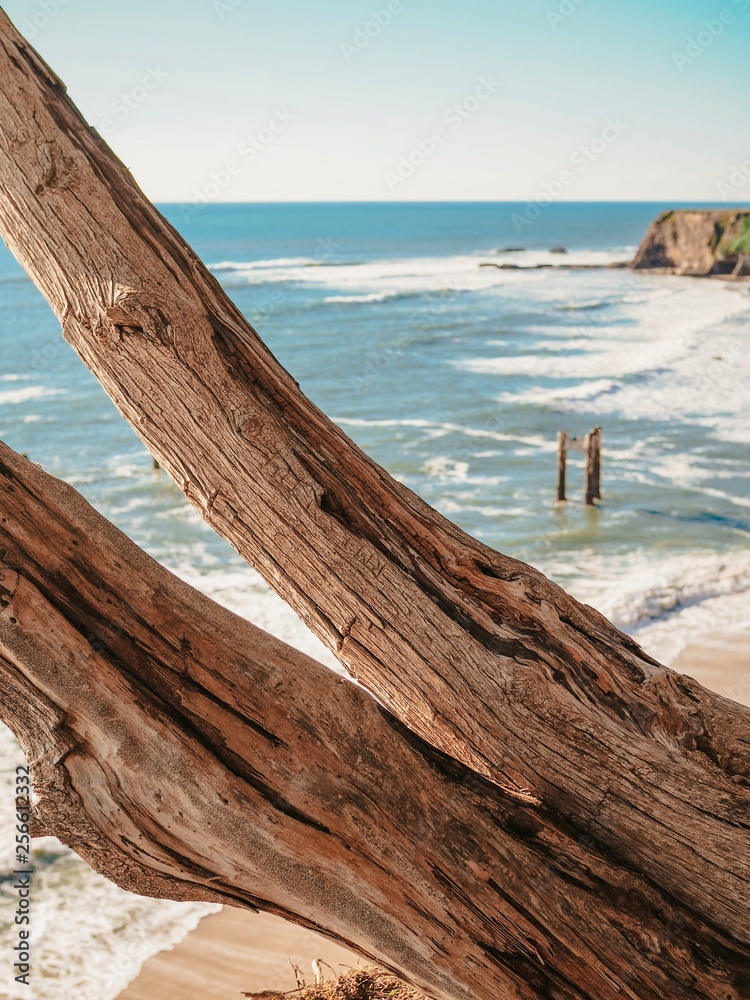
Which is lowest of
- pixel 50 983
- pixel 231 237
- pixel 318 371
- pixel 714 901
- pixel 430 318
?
pixel 50 983

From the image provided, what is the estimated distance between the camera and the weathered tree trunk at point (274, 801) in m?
2.05

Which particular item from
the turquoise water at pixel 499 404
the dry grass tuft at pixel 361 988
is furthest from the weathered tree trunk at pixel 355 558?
the turquoise water at pixel 499 404

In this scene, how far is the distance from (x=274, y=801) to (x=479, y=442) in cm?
1917

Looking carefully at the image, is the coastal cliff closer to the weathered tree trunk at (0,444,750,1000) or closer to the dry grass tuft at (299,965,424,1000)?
the dry grass tuft at (299,965,424,1000)

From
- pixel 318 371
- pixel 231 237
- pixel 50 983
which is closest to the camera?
pixel 50 983

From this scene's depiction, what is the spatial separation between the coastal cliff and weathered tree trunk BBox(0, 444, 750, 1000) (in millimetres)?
59504

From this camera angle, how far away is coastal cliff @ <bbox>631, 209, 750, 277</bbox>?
5634 centimetres

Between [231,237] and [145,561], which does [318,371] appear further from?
[231,237]

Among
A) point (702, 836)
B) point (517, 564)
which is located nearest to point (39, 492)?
point (517, 564)

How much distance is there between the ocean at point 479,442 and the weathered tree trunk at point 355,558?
4.26m

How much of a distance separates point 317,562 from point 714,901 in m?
1.35

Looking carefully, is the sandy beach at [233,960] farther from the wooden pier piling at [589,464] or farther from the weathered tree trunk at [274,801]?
the wooden pier piling at [589,464]

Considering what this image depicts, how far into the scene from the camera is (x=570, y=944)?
218 centimetres

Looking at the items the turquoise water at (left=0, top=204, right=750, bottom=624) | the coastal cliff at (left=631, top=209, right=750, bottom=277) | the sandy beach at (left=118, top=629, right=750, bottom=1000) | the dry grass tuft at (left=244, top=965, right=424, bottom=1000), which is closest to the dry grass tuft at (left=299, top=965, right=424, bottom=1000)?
the dry grass tuft at (left=244, top=965, right=424, bottom=1000)
